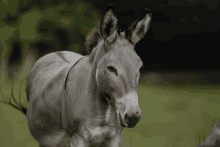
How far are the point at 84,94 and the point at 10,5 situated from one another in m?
8.92

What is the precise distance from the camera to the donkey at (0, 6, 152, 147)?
1.42m

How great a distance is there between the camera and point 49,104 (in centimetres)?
209

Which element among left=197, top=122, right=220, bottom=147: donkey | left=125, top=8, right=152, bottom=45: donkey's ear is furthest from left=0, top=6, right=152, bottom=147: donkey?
left=197, top=122, right=220, bottom=147: donkey

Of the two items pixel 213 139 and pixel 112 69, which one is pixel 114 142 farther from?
pixel 213 139

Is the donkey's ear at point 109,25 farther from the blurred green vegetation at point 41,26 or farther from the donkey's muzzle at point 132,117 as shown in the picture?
the blurred green vegetation at point 41,26

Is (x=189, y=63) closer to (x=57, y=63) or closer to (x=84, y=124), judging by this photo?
(x=57, y=63)

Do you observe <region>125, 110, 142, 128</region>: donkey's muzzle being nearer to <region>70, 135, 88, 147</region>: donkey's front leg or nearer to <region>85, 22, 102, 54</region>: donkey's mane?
<region>70, 135, 88, 147</region>: donkey's front leg

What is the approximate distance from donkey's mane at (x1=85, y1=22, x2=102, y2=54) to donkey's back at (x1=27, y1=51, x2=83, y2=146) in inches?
13.1

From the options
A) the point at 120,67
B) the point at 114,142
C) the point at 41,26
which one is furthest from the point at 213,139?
the point at 41,26

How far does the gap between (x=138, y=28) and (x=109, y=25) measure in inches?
9.1

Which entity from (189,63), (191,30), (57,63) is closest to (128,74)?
(57,63)

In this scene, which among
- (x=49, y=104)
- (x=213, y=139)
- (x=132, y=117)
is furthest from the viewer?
(x=213, y=139)

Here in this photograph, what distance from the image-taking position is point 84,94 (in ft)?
5.67

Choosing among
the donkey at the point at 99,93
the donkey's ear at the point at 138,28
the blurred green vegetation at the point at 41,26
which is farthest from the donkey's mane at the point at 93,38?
the blurred green vegetation at the point at 41,26
